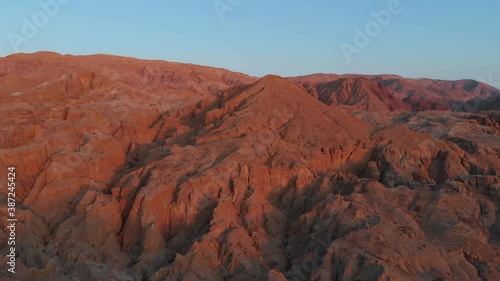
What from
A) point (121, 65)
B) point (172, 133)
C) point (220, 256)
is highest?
point (121, 65)

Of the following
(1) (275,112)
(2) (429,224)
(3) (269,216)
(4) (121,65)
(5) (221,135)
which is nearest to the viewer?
(2) (429,224)

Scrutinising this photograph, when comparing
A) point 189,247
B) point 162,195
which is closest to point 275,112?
point 162,195

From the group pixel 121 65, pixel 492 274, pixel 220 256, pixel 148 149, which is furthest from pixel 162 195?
pixel 121 65

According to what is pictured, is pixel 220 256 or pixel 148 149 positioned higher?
pixel 148 149

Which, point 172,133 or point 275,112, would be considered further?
point 172,133

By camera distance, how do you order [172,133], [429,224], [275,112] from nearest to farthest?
[429,224] < [275,112] < [172,133]

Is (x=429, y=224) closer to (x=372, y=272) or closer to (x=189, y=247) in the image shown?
(x=372, y=272)
